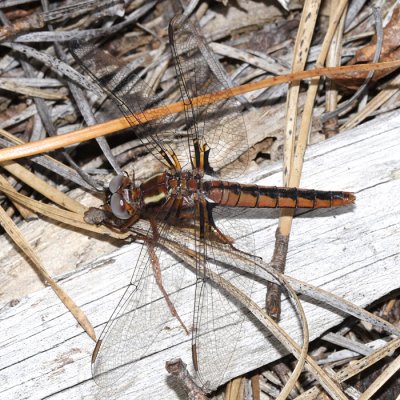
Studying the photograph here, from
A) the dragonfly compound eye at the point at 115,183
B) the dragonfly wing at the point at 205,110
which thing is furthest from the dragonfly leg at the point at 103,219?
the dragonfly wing at the point at 205,110

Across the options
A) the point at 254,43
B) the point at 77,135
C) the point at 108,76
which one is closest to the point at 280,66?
the point at 254,43

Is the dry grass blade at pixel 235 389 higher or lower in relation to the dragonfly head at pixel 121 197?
lower

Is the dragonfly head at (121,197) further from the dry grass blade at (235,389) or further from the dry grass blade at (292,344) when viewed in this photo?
the dry grass blade at (235,389)

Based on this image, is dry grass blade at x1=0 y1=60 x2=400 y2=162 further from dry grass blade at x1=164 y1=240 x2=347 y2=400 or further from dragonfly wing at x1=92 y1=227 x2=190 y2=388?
dry grass blade at x1=164 y1=240 x2=347 y2=400

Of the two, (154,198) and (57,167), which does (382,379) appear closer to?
(154,198)

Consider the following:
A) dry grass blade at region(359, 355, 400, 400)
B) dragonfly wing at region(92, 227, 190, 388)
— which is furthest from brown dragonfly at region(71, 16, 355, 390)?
dry grass blade at region(359, 355, 400, 400)
